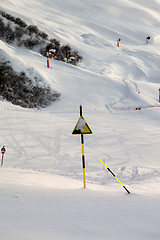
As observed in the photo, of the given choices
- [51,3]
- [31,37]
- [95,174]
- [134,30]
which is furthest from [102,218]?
[51,3]

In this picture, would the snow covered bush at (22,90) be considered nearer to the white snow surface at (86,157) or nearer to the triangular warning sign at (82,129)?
the white snow surface at (86,157)

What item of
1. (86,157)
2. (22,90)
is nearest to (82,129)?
(86,157)

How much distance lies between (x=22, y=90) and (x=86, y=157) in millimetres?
13305

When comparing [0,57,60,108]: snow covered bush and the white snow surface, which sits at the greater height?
[0,57,60,108]: snow covered bush

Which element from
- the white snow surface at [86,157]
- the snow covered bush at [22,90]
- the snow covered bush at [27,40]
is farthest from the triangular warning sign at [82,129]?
the snow covered bush at [27,40]

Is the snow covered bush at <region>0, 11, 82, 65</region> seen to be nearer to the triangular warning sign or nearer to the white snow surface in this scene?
the white snow surface

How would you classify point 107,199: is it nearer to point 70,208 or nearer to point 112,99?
point 70,208

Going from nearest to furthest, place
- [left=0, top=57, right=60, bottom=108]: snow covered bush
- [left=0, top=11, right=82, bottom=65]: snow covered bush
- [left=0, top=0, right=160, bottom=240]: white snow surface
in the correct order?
[left=0, top=0, right=160, bottom=240]: white snow surface < [left=0, top=57, right=60, bottom=108]: snow covered bush < [left=0, top=11, right=82, bottom=65]: snow covered bush

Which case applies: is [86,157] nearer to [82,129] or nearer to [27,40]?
[82,129]

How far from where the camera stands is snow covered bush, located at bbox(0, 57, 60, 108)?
21859 mm

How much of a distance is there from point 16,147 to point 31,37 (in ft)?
86.1

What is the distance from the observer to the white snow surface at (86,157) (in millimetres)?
3918

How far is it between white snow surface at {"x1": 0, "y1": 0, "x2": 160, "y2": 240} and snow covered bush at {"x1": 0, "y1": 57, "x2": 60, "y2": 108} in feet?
2.95

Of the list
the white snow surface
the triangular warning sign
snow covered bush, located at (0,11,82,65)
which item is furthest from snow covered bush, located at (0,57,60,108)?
the triangular warning sign
